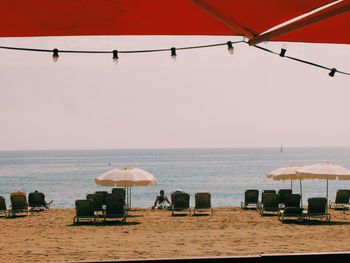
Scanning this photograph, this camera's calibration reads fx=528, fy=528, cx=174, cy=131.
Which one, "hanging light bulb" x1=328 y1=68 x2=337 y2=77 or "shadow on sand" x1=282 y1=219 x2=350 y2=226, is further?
"shadow on sand" x1=282 y1=219 x2=350 y2=226

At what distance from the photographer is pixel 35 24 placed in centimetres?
294

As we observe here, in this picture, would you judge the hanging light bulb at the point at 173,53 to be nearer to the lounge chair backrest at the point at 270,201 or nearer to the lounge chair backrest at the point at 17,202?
the lounge chair backrest at the point at 270,201

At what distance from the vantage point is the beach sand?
11039mm

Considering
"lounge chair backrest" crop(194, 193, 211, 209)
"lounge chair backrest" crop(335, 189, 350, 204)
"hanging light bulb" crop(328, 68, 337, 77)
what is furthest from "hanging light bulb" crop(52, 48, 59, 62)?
"lounge chair backrest" crop(335, 189, 350, 204)

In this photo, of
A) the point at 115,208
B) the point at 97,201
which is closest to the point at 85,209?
the point at 115,208

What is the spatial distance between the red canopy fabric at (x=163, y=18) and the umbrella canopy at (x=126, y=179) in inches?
550

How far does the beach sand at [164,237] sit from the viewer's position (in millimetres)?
11039

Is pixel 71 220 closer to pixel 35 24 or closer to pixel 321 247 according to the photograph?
pixel 321 247

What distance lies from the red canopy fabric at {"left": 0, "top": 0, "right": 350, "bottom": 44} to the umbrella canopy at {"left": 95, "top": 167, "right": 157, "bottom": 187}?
550 inches

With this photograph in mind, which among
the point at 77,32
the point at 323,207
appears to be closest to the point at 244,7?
the point at 77,32

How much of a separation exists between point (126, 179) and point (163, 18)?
14.4m

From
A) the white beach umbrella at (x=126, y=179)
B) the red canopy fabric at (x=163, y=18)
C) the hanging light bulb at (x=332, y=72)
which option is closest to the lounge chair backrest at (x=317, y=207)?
the white beach umbrella at (x=126, y=179)

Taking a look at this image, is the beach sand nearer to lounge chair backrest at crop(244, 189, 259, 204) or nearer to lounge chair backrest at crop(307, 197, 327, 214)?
lounge chair backrest at crop(307, 197, 327, 214)

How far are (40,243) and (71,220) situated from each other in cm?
421
